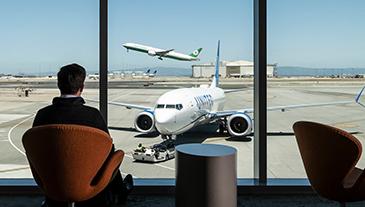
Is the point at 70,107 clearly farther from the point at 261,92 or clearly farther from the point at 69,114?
the point at 261,92

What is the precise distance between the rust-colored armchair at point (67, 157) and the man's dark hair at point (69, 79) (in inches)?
10.5

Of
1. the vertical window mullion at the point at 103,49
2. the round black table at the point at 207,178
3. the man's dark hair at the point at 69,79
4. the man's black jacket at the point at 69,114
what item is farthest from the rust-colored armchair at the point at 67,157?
the vertical window mullion at the point at 103,49

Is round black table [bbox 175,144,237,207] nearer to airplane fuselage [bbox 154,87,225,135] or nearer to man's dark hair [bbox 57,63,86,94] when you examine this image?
man's dark hair [bbox 57,63,86,94]

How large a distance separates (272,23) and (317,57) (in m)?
1.31

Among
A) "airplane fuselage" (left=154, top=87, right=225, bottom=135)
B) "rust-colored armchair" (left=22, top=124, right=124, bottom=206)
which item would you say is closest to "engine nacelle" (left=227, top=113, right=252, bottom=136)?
"airplane fuselage" (left=154, top=87, right=225, bottom=135)

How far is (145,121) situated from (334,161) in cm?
617

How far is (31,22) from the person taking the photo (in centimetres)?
349

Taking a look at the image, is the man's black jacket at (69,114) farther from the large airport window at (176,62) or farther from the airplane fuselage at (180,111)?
the airplane fuselage at (180,111)

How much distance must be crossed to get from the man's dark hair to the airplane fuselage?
5.02 m

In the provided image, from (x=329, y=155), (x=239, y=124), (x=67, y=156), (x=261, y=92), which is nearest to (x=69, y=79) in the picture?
(x=67, y=156)

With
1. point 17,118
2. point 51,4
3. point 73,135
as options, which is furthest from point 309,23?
point 17,118

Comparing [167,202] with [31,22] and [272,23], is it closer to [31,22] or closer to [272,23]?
[272,23]

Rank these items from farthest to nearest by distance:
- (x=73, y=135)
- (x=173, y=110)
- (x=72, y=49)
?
(x=173, y=110) < (x=72, y=49) < (x=73, y=135)

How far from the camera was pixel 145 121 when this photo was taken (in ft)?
24.8
